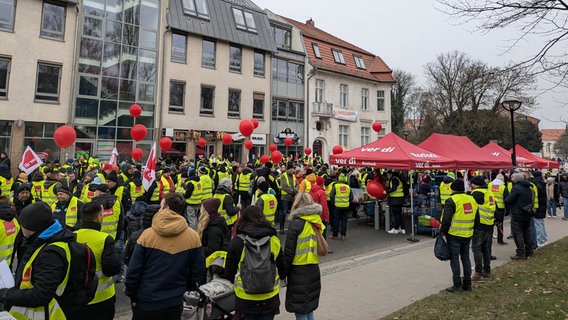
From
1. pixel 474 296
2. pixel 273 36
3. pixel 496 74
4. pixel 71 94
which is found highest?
pixel 273 36

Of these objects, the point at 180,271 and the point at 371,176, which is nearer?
the point at 180,271

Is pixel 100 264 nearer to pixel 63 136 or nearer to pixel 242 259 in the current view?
pixel 242 259

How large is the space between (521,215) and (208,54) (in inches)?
809

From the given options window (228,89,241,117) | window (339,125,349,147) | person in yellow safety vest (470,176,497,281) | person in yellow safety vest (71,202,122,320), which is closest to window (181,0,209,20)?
window (228,89,241,117)

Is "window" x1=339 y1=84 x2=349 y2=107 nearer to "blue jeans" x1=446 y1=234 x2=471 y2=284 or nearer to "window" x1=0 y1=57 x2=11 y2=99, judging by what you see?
"window" x1=0 y1=57 x2=11 y2=99

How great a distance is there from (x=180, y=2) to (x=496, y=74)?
20.6m

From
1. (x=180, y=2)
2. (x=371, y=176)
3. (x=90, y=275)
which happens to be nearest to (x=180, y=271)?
(x=90, y=275)

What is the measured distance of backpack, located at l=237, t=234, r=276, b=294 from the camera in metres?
3.25

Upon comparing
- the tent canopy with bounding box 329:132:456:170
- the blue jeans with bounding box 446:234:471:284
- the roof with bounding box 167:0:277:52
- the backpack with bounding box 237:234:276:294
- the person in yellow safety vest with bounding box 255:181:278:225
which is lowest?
the blue jeans with bounding box 446:234:471:284

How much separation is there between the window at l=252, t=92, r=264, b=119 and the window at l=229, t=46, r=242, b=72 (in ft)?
7.41

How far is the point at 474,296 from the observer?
215 inches

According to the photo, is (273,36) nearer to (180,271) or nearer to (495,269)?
(495,269)

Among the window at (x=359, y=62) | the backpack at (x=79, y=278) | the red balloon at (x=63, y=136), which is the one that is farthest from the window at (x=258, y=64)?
the backpack at (x=79, y=278)

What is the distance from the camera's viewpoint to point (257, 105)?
1007 inches
